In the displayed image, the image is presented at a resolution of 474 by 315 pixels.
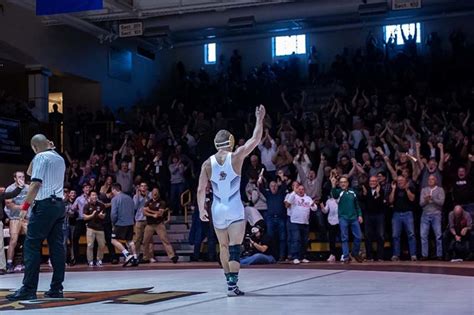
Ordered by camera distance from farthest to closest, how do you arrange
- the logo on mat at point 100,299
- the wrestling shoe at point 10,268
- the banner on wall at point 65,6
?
the banner on wall at point 65,6
the wrestling shoe at point 10,268
the logo on mat at point 100,299

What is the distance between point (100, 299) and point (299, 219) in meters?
7.72

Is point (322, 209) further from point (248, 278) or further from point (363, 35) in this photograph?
point (363, 35)

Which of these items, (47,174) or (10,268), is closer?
(47,174)

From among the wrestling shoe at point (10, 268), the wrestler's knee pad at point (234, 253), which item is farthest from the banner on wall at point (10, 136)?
the wrestler's knee pad at point (234, 253)

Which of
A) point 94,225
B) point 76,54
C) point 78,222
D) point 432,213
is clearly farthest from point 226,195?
point 76,54

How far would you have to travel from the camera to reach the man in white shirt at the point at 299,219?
15.1 m

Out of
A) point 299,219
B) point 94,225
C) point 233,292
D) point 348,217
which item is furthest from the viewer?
point 94,225

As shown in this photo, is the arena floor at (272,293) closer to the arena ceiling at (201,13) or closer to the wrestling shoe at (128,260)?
the wrestling shoe at (128,260)

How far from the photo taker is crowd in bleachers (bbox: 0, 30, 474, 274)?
49.1 ft

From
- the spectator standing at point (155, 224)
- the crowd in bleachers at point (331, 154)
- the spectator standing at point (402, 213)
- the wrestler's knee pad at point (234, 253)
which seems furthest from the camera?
the spectator standing at point (155, 224)

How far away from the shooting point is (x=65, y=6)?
14547 millimetres

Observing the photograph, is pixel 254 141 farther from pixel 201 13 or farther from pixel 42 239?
pixel 201 13

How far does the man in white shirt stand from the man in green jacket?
0.72 meters

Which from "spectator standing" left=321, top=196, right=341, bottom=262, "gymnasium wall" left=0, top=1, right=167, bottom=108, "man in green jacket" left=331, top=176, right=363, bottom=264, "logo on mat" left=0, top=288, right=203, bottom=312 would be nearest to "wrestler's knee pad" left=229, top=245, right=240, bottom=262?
"logo on mat" left=0, top=288, right=203, bottom=312
